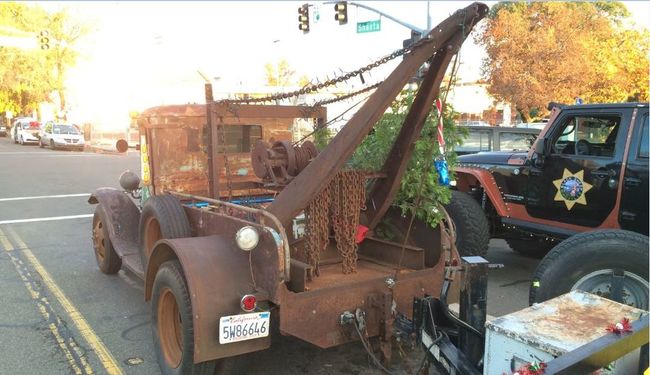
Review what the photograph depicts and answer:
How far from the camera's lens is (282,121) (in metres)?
6.05

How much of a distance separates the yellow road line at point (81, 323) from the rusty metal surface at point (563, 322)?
113 inches

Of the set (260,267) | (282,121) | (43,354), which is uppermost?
(282,121)

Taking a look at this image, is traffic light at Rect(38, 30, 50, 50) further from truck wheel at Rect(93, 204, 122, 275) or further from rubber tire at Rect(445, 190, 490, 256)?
rubber tire at Rect(445, 190, 490, 256)

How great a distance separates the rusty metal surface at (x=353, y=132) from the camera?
3355 millimetres

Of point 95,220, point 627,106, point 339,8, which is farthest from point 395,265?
point 339,8

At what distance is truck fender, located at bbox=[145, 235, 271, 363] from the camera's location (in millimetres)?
3145

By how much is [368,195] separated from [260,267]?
133cm

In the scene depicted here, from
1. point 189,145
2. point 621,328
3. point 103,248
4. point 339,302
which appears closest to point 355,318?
point 339,302

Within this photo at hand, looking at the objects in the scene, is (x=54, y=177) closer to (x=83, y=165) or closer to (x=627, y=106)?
(x=83, y=165)

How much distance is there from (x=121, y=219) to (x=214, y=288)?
3188 mm

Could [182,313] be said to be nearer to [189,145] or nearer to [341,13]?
[189,145]

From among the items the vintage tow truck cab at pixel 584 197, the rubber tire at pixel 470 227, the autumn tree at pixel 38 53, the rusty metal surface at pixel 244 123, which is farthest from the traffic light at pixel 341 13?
the autumn tree at pixel 38 53

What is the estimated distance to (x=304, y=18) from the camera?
21750 mm

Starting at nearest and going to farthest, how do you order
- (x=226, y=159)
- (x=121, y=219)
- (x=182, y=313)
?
1. (x=182, y=313)
2. (x=226, y=159)
3. (x=121, y=219)
